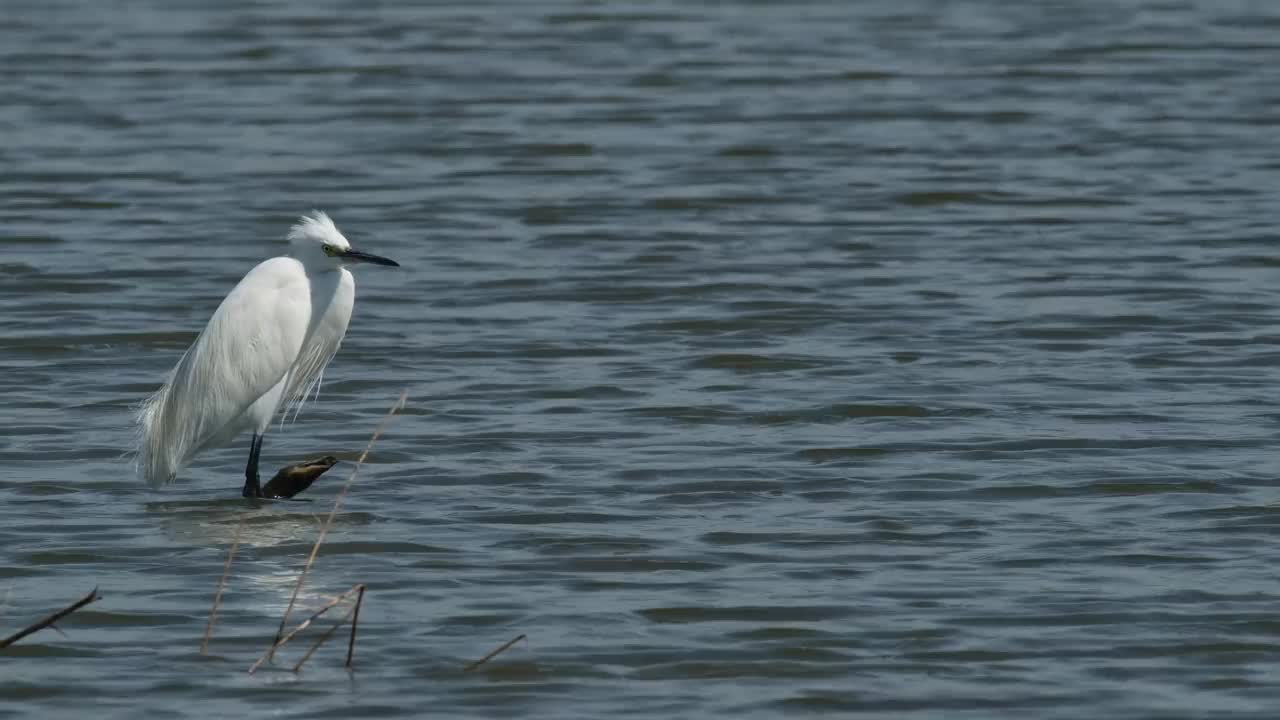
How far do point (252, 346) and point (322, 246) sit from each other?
460 mm

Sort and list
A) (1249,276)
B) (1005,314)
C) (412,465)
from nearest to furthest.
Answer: (412,465) < (1005,314) < (1249,276)

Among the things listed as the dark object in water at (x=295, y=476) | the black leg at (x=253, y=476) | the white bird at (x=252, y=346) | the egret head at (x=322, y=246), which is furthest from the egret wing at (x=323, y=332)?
the dark object in water at (x=295, y=476)

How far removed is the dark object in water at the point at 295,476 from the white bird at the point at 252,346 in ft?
0.45

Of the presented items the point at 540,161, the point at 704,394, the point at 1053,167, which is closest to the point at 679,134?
the point at 540,161

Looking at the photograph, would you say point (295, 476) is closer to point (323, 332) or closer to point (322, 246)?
point (323, 332)

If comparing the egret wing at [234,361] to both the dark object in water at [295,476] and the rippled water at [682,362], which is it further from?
the dark object in water at [295,476]

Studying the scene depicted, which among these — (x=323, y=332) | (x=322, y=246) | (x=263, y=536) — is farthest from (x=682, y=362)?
(x=263, y=536)

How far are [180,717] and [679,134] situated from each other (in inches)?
472

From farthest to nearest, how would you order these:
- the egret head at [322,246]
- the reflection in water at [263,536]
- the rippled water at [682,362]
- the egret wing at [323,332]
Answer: the egret wing at [323,332] → the egret head at [322,246] → the reflection in water at [263,536] → the rippled water at [682,362]

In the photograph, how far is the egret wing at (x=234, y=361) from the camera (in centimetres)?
965

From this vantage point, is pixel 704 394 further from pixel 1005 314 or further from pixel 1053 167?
pixel 1053 167

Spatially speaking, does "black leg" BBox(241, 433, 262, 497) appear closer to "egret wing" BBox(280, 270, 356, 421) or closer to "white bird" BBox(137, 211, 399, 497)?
"white bird" BBox(137, 211, 399, 497)

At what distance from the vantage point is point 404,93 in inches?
798

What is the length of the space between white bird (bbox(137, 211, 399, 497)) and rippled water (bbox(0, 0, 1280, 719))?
0.23 m
